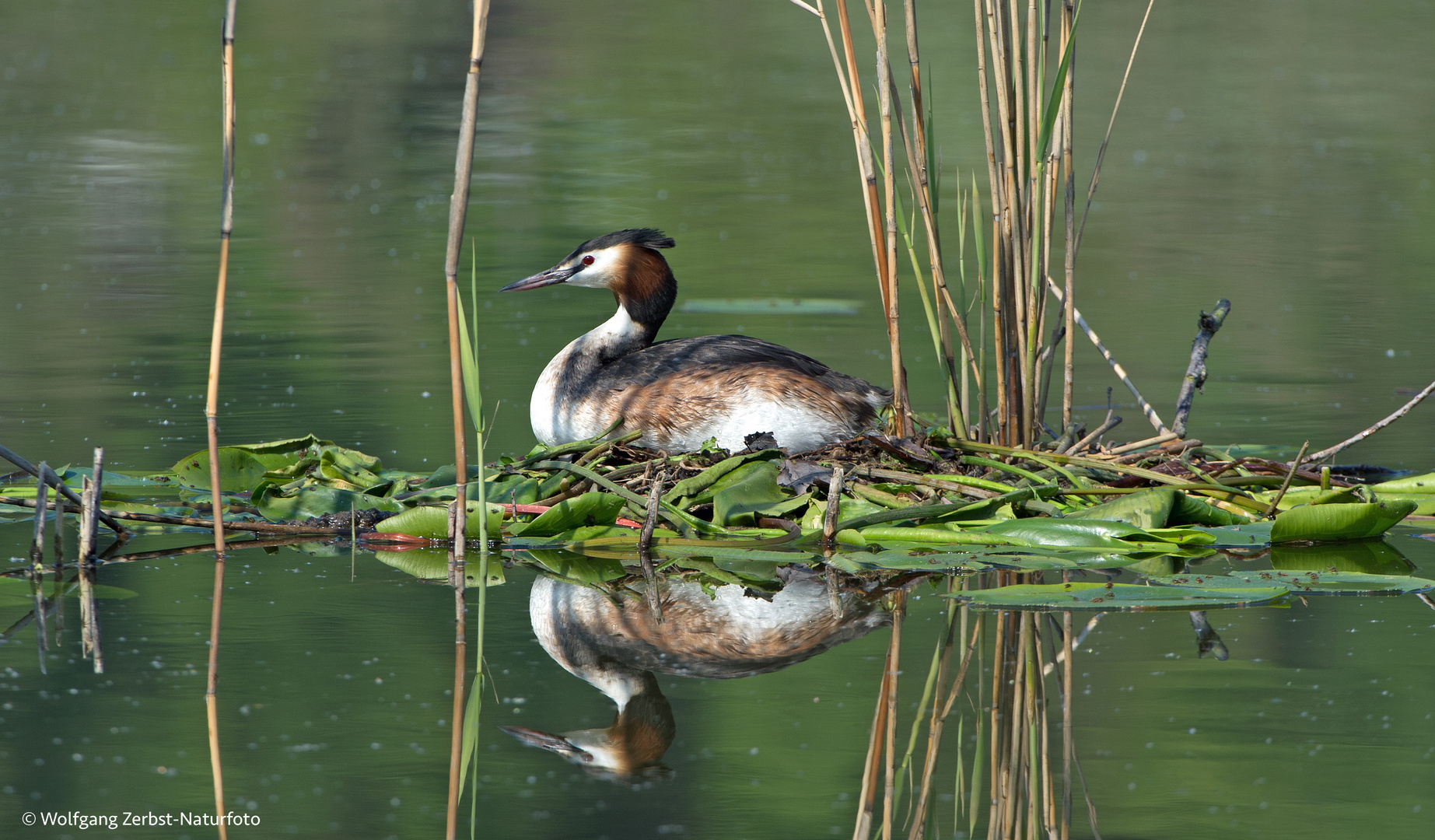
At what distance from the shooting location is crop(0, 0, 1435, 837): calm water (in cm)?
340

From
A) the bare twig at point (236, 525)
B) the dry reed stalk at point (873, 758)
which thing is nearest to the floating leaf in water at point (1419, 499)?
the dry reed stalk at point (873, 758)

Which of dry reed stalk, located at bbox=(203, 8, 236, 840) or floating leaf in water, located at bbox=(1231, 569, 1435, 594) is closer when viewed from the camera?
dry reed stalk, located at bbox=(203, 8, 236, 840)

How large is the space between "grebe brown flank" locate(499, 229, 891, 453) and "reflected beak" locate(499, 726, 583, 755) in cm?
215

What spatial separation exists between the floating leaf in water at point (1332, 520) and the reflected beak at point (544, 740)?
2.32 meters

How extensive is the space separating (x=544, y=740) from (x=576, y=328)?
215 inches

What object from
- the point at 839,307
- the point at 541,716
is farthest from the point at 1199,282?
the point at 541,716

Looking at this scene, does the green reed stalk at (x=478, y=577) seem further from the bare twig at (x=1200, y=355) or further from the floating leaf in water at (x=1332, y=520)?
the bare twig at (x=1200, y=355)

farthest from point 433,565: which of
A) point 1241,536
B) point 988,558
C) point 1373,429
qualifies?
point 1373,429

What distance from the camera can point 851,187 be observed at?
1377 cm

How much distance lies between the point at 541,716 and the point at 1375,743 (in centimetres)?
168

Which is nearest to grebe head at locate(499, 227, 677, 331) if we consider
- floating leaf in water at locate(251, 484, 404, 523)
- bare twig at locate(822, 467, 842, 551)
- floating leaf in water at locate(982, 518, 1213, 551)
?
floating leaf in water at locate(251, 484, 404, 523)

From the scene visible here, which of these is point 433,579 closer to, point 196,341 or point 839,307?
point 196,341

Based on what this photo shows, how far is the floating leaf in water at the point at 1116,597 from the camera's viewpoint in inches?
170

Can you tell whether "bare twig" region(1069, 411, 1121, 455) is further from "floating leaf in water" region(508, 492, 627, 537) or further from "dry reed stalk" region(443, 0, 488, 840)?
"dry reed stalk" region(443, 0, 488, 840)
